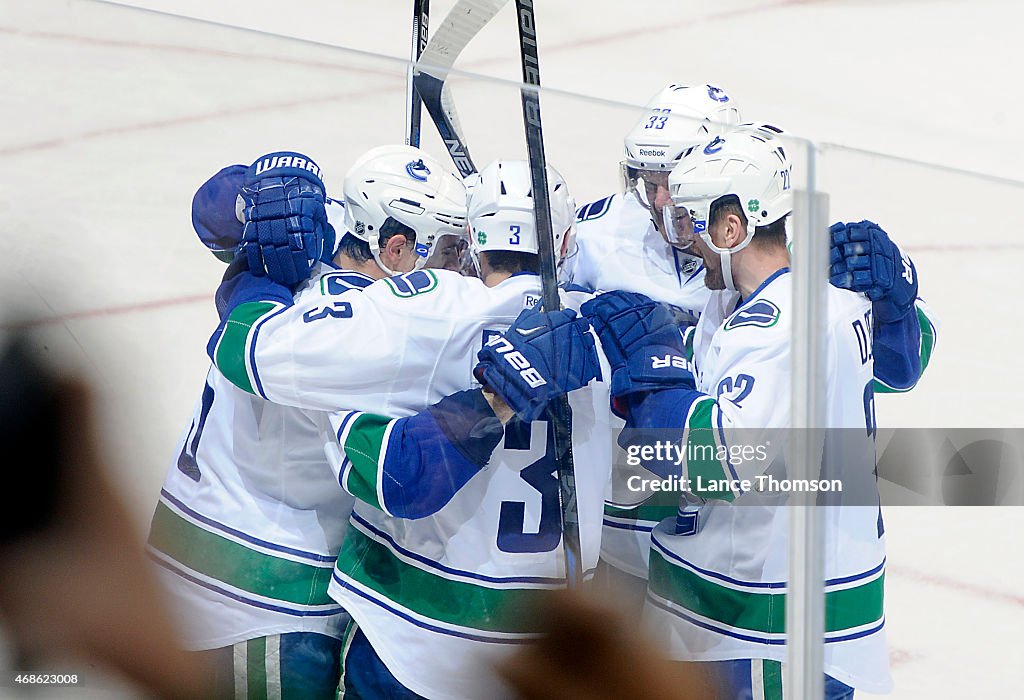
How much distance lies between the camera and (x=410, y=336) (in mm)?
1536

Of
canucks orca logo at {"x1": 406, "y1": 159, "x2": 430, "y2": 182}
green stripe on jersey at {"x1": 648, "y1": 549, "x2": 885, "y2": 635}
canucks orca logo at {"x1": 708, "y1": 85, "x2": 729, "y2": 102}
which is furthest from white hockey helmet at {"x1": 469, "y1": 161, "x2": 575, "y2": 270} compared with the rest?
canucks orca logo at {"x1": 708, "y1": 85, "x2": 729, "y2": 102}

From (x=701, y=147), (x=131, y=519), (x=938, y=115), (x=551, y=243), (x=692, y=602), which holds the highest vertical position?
(x=938, y=115)

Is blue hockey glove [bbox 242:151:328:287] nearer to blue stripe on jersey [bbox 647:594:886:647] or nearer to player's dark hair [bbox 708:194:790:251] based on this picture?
player's dark hair [bbox 708:194:790:251]

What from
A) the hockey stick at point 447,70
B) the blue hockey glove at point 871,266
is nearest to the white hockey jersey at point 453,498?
the hockey stick at point 447,70

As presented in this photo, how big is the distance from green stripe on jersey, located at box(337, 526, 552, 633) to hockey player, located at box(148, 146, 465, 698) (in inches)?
2.2

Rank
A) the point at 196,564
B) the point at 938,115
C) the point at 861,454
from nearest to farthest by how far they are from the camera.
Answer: the point at 861,454
the point at 196,564
the point at 938,115

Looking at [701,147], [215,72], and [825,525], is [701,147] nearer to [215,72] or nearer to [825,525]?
[825,525]

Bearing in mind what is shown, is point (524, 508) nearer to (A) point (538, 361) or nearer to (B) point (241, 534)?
(A) point (538, 361)

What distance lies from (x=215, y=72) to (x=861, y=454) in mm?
917

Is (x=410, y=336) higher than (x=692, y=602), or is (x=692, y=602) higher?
(x=410, y=336)

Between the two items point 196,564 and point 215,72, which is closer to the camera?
point 215,72

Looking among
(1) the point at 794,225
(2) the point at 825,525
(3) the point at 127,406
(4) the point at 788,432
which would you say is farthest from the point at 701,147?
(3) the point at 127,406

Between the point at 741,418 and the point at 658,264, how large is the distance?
30cm

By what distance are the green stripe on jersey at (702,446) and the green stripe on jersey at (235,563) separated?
21.2 inches
